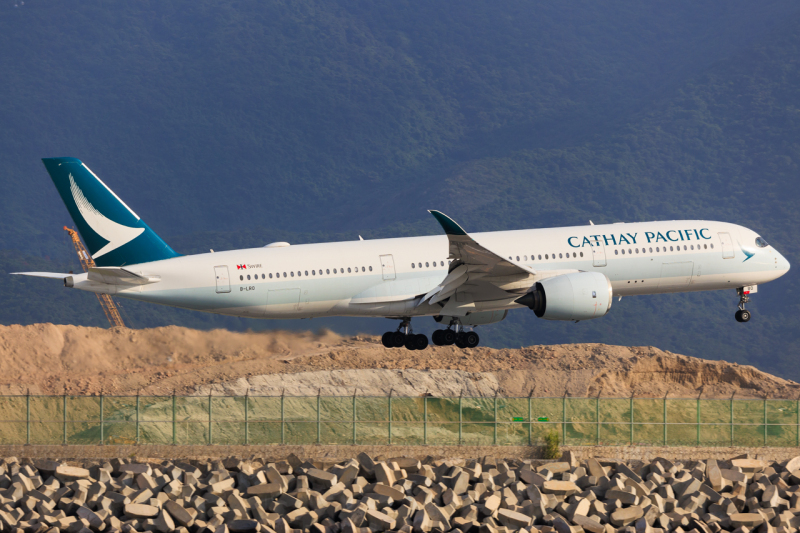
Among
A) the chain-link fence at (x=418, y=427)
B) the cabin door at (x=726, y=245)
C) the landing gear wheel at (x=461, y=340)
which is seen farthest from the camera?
the cabin door at (x=726, y=245)

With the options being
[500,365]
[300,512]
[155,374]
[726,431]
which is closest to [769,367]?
[500,365]

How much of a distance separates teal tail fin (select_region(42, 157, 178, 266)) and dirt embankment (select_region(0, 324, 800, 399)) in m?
22.7

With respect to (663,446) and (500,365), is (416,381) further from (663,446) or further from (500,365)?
(663,446)

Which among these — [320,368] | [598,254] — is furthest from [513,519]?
[320,368]

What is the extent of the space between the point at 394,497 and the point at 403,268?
12.8 meters

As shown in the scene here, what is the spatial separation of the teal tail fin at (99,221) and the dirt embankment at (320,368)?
74.4 ft

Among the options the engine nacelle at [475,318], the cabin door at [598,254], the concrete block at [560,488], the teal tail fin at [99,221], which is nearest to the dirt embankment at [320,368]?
the engine nacelle at [475,318]

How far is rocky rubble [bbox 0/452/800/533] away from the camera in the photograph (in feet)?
125

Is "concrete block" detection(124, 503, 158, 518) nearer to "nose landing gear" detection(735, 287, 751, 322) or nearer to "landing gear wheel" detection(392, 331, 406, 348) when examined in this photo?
"landing gear wheel" detection(392, 331, 406, 348)

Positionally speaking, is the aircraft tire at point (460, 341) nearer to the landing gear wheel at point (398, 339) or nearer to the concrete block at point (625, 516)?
the landing gear wheel at point (398, 339)

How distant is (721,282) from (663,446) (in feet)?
40.4

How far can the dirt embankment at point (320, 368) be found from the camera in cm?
7288

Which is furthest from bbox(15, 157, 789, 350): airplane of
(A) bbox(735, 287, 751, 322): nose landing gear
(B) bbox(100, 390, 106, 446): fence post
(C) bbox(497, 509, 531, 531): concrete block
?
(C) bbox(497, 509, 531, 531): concrete block

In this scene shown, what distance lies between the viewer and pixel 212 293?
154 feet
